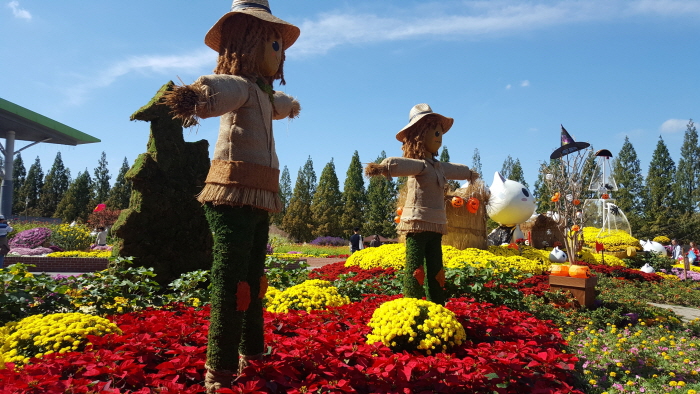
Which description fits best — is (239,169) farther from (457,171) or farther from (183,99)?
(457,171)

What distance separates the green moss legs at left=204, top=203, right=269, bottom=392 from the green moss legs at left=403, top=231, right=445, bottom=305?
2261mm

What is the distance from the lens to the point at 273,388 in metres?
2.36

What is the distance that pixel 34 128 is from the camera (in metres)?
24.7

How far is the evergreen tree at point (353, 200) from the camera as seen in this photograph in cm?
3422

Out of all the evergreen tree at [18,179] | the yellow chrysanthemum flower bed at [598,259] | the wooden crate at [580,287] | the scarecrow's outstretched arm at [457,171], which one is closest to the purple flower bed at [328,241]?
the yellow chrysanthemum flower bed at [598,259]

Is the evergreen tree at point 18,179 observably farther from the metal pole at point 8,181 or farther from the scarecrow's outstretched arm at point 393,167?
the scarecrow's outstretched arm at point 393,167

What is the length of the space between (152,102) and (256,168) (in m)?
4.29

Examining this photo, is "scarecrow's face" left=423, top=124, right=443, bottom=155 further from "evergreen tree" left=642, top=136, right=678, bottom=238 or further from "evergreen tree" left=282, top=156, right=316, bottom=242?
"evergreen tree" left=642, top=136, right=678, bottom=238

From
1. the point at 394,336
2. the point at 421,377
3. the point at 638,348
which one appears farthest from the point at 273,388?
the point at 638,348

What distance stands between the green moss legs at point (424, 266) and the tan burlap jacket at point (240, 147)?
2.16 m

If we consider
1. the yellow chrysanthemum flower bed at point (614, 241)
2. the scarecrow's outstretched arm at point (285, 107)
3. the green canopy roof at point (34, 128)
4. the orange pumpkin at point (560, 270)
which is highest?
the green canopy roof at point (34, 128)

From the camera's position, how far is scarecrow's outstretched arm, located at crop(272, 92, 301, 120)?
3.41 meters

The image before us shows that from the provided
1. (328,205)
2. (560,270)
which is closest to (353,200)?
(328,205)

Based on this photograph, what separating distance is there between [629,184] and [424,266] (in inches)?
1475
